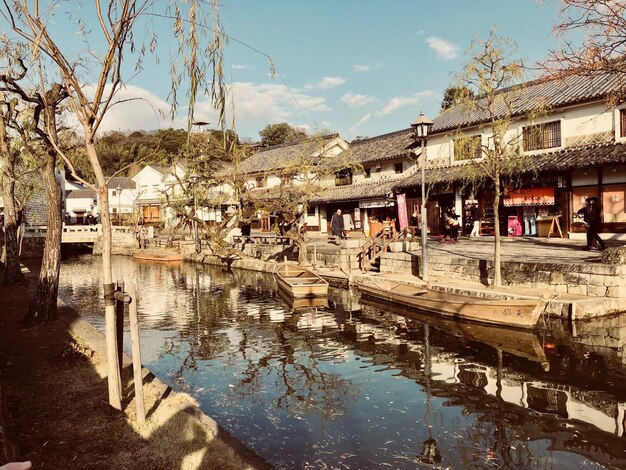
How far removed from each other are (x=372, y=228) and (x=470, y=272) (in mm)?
12930

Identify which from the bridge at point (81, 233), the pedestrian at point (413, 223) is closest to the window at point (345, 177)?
the pedestrian at point (413, 223)

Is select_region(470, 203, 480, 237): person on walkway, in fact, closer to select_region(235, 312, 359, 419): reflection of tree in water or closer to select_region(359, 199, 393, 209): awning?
select_region(359, 199, 393, 209): awning

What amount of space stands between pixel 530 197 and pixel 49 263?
21184 mm

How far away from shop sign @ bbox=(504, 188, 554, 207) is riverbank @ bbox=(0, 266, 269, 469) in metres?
20.9

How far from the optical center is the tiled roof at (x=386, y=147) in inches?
1264

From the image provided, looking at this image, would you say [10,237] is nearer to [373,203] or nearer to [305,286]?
[305,286]

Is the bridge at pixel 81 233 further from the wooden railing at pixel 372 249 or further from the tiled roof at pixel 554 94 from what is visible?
the tiled roof at pixel 554 94

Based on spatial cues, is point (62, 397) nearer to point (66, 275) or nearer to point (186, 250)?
point (66, 275)

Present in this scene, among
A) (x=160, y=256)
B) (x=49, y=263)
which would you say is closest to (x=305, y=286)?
(x=49, y=263)

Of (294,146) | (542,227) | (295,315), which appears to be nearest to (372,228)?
(542,227)

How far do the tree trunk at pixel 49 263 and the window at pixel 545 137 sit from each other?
66.8 feet

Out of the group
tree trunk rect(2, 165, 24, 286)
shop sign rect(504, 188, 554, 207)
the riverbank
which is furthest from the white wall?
tree trunk rect(2, 165, 24, 286)

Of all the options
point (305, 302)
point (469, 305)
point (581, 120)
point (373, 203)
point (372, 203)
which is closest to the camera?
point (469, 305)

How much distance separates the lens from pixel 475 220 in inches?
966
